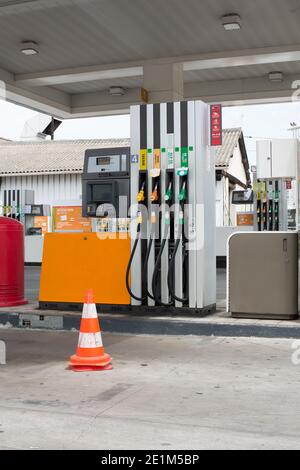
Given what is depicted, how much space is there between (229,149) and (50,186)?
9.19m

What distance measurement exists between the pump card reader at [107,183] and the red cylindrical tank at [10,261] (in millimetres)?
1354

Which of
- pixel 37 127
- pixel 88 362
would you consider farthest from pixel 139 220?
pixel 37 127

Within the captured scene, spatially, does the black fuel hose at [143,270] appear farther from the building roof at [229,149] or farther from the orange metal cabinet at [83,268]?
the building roof at [229,149]

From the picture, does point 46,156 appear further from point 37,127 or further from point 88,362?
point 88,362

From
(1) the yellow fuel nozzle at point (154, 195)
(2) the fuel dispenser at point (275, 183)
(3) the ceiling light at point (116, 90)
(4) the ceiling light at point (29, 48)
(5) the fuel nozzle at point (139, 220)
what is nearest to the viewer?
(1) the yellow fuel nozzle at point (154, 195)

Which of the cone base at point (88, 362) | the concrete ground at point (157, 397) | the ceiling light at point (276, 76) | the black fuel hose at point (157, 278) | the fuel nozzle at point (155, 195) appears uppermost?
the ceiling light at point (276, 76)

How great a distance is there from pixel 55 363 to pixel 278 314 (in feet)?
9.24

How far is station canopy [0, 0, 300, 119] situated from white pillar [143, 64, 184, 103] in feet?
0.06

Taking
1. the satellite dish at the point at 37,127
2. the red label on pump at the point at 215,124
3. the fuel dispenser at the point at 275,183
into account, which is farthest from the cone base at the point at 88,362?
the satellite dish at the point at 37,127

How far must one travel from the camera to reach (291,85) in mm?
12992

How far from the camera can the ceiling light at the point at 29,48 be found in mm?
10438
